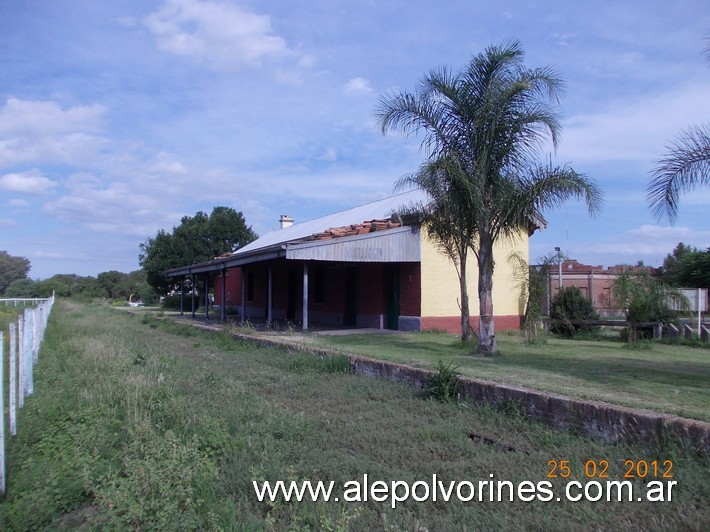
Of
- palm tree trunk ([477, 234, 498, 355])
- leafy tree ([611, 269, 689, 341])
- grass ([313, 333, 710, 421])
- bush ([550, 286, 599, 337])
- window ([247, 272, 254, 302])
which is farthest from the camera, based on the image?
window ([247, 272, 254, 302])

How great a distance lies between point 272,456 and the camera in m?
5.27

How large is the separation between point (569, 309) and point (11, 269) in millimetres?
90051

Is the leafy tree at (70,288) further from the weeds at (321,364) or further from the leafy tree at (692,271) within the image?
the weeds at (321,364)

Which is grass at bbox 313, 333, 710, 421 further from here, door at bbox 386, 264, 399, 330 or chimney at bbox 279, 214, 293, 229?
chimney at bbox 279, 214, 293, 229

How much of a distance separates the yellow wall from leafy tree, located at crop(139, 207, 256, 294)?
2548 cm

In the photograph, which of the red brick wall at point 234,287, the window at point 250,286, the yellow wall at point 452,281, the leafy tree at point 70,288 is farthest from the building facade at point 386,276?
the leafy tree at point 70,288

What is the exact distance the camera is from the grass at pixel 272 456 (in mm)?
4008

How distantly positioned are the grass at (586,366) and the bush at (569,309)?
1555mm

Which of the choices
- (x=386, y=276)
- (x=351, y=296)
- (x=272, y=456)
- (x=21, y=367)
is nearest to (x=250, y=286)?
(x=351, y=296)

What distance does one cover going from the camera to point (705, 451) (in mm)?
4695

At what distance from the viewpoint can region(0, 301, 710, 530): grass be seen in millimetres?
4008

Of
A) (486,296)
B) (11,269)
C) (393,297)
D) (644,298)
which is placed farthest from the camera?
(11,269)

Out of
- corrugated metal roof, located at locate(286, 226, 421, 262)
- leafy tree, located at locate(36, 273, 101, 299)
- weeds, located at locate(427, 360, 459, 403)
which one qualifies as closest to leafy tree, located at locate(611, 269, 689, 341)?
corrugated metal roof, located at locate(286, 226, 421, 262)

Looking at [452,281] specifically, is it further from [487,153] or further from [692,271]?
[692,271]
